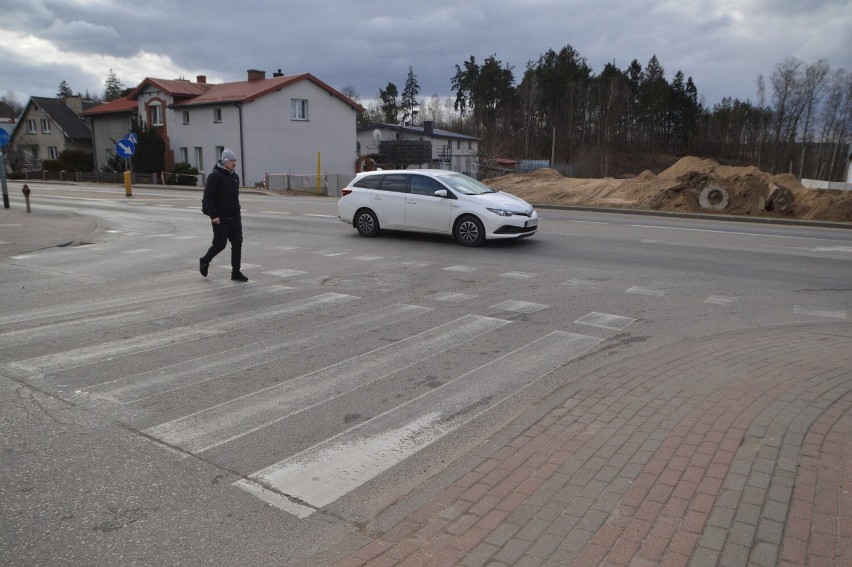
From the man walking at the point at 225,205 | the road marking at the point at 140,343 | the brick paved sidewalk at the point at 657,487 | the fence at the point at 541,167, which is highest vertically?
the fence at the point at 541,167

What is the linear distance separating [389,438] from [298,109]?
48665 mm

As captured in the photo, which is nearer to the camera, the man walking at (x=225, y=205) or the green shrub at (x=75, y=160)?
the man walking at (x=225, y=205)

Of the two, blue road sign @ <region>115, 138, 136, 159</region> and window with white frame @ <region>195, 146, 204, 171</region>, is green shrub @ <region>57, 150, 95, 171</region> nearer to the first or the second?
window with white frame @ <region>195, 146, 204, 171</region>

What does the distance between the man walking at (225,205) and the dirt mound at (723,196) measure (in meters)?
20.8

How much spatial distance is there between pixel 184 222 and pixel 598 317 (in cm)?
1542

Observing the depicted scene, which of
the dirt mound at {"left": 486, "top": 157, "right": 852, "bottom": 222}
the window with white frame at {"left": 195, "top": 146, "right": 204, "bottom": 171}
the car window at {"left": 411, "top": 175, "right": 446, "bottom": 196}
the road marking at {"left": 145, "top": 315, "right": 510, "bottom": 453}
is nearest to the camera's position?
the road marking at {"left": 145, "top": 315, "right": 510, "bottom": 453}

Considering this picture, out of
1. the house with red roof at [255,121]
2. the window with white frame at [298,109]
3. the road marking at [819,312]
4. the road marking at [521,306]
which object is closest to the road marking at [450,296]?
the road marking at [521,306]

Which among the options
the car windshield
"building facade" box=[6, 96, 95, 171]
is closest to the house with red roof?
"building facade" box=[6, 96, 95, 171]

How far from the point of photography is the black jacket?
988cm

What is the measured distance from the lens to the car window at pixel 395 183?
1486 cm

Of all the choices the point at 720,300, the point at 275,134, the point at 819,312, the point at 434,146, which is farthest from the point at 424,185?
the point at 434,146

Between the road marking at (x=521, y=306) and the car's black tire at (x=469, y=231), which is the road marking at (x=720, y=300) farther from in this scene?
the car's black tire at (x=469, y=231)

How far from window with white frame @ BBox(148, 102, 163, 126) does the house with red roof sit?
0.07m

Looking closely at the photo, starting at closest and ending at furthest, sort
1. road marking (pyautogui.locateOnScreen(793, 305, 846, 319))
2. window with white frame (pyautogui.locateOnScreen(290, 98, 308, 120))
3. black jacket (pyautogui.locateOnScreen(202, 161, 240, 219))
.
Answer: road marking (pyautogui.locateOnScreen(793, 305, 846, 319))
black jacket (pyautogui.locateOnScreen(202, 161, 240, 219))
window with white frame (pyautogui.locateOnScreen(290, 98, 308, 120))
